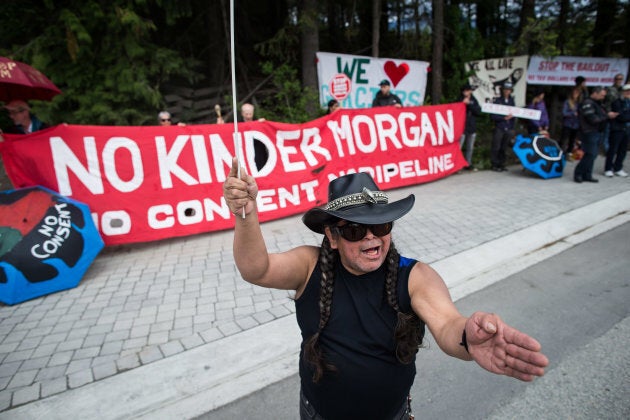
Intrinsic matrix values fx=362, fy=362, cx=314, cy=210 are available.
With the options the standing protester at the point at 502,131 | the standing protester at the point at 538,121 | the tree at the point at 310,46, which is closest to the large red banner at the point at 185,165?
the tree at the point at 310,46

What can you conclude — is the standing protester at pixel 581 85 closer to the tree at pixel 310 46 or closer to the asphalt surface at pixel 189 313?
the asphalt surface at pixel 189 313

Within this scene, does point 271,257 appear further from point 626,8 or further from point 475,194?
point 626,8

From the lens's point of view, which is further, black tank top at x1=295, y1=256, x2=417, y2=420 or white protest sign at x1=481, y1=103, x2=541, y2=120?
white protest sign at x1=481, y1=103, x2=541, y2=120

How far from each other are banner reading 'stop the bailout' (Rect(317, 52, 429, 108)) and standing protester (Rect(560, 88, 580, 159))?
3.96m

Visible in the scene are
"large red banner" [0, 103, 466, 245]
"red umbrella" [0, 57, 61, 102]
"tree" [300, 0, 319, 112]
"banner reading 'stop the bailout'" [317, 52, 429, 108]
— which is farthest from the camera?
"banner reading 'stop the bailout'" [317, 52, 429, 108]

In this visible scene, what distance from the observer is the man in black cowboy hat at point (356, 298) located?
4.95ft

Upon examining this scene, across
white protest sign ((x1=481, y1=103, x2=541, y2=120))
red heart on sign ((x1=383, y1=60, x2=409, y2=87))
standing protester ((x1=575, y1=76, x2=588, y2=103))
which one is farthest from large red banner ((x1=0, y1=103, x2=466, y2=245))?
standing protester ((x1=575, y1=76, x2=588, y2=103))

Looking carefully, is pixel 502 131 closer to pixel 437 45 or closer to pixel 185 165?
pixel 437 45

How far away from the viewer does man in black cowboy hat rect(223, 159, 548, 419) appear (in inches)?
59.4

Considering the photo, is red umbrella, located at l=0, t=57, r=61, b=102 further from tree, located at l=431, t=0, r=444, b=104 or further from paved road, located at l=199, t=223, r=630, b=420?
tree, located at l=431, t=0, r=444, b=104

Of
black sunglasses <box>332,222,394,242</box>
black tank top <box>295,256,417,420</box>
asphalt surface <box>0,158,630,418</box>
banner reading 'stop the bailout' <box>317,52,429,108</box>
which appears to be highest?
banner reading 'stop the bailout' <box>317,52,429,108</box>

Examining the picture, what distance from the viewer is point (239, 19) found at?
1254cm

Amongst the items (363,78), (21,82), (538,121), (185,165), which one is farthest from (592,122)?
(21,82)

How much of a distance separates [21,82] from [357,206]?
16.2 ft
